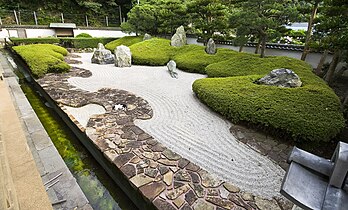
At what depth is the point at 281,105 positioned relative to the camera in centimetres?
364

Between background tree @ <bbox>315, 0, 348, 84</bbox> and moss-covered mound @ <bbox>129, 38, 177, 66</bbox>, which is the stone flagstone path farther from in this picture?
moss-covered mound @ <bbox>129, 38, 177, 66</bbox>

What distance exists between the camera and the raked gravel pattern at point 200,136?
2.71m

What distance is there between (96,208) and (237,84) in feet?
Result: 12.9

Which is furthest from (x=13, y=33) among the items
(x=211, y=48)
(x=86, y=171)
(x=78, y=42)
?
(x=86, y=171)

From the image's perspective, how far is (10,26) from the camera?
55.5 feet

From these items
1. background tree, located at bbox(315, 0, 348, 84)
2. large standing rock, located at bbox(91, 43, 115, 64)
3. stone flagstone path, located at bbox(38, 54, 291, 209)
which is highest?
background tree, located at bbox(315, 0, 348, 84)

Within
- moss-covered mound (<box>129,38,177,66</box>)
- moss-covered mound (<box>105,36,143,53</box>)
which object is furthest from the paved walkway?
moss-covered mound (<box>105,36,143,53</box>)

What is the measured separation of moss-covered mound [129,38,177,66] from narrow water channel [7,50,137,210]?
20.1ft

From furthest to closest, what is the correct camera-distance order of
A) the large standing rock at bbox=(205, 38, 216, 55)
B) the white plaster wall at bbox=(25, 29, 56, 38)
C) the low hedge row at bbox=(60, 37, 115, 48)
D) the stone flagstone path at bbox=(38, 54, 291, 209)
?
the white plaster wall at bbox=(25, 29, 56, 38), the low hedge row at bbox=(60, 37, 115, 48), the large standing rock at bbox=(205, 38, 216, 55), the stone flagstone path at bbox=(38, 54, 291, 209)

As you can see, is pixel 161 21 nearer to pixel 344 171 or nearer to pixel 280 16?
pixel 280 16

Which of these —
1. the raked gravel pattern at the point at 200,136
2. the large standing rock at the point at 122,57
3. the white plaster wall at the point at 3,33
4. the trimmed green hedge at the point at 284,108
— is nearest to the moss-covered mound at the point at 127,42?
the large standing rock at the point at 122,57

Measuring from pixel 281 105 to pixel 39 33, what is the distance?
2163 cm

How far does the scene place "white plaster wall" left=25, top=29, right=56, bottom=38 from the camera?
1774 centimetres

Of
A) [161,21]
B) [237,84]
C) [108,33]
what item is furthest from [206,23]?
[108,33]
